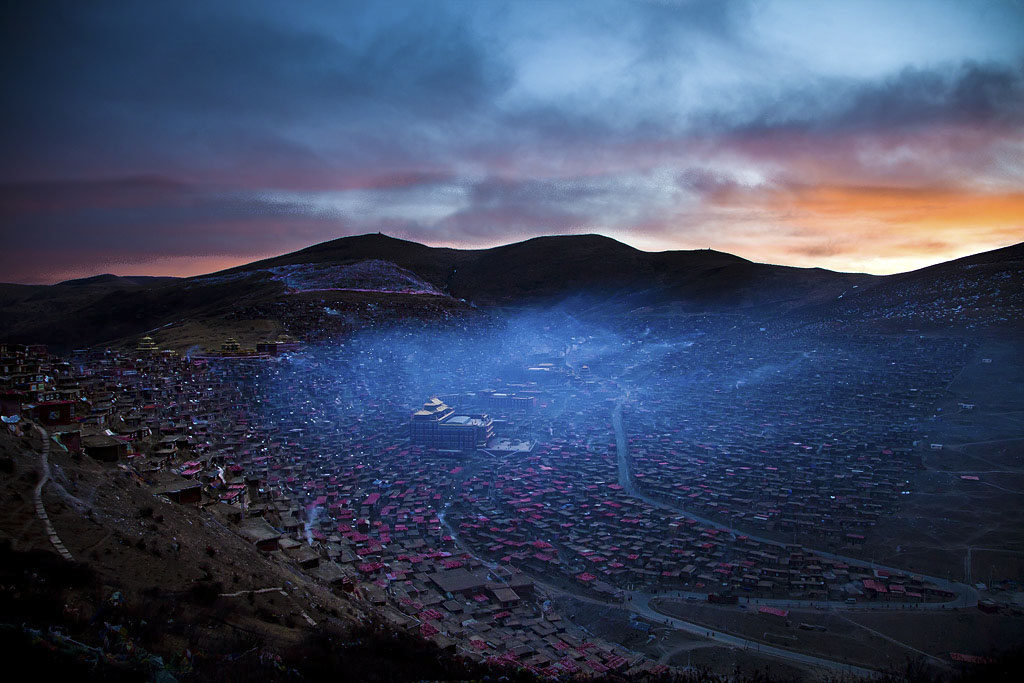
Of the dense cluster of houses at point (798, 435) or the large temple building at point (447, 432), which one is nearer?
the dense cluster of houses at point (798, 435)

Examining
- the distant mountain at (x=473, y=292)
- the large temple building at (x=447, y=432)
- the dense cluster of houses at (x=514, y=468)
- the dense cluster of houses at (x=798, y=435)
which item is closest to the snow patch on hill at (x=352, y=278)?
the distant mountain at (x=473, y=292)

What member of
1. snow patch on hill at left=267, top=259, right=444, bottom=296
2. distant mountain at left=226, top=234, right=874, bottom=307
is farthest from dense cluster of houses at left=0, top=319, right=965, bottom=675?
distant mountain at left=226, top=234, right=874, bottom=307

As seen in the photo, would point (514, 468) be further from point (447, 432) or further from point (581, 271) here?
point (581, 271)

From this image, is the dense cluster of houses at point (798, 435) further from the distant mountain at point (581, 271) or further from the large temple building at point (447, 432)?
the distant mountain at point (581, 271)

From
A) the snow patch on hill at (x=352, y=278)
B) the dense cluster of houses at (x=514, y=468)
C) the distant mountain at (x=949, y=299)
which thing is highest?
the snow patch on hill at (x=352, y=278)

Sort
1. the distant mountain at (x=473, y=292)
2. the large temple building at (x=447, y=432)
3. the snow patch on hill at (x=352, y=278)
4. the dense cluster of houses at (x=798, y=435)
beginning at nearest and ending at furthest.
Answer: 1. the dense cluster of houses at (x=798, y=435)
2. the large temple building at (x=447, y=432)
3. the distant mountain at (x=473, y=292)
4. the snow patch on hill at (x=352, y=278)

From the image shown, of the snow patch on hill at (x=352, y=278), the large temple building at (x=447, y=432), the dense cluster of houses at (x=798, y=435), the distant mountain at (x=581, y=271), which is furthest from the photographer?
the distant mountain at (x=581, y=271)

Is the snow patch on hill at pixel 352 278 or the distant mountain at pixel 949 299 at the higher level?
the snow patch on hill at pixel 352 278

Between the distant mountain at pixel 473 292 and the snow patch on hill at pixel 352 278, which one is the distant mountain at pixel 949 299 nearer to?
the distant mountain at pixel 473 292

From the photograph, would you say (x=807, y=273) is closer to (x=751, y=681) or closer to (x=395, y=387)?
(x=395, y=387)

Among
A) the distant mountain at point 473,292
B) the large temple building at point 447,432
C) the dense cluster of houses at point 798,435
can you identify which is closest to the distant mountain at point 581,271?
the distant mountain at point 473,292
